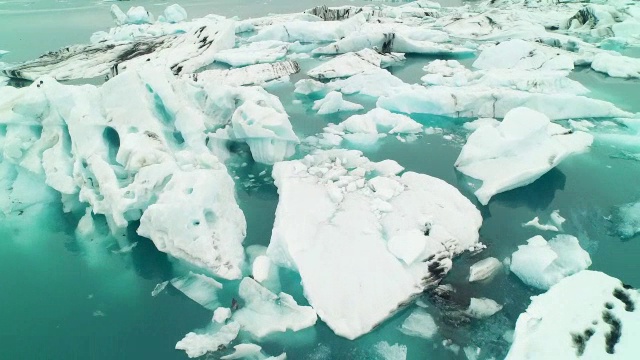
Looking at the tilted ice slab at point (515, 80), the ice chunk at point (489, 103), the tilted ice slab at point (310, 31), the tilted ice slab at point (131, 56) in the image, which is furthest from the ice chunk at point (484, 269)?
the tilted ice slab at point (310, 31)

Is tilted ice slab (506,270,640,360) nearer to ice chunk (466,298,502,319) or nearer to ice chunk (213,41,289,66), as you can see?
ice chunk (466,298,502,319)

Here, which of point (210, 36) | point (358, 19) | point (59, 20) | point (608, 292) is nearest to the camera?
point (608, 292)

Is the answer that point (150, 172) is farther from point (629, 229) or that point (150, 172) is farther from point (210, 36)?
point (210, 36)

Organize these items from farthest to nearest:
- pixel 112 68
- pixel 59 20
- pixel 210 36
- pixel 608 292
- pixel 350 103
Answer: pixel 59 20, pixel 210 36, pixel 112 68, pixel 350 103, pixel 608 292

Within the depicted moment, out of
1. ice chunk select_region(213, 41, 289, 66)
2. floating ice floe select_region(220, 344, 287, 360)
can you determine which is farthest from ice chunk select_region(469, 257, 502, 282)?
ice chunk select_region(213, 41, 289, 66)

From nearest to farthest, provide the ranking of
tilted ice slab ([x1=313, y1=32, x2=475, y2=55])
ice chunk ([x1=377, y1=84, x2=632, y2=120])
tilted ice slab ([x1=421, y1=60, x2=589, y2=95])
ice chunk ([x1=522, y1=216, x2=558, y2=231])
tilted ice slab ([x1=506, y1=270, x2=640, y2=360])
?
tilted ice slab ([x1=506, y1=270, x2=640, y2=360]) → ice chunk ([x1=522, y1=216, x2=558, y2=231]) → ice chunk ([x1=377, y1=84, x2=632, y2=120]) → tilted ice slab ([x1=421, y1=60, x2=589, y2=95]) → tilted ice slab ([x1=313, y1=32, x2=475, y2=55])

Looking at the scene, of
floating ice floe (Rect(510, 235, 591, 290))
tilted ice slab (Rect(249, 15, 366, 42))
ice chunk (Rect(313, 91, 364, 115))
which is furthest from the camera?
tilted ice slab (Rect(249, 15, 366, 42))

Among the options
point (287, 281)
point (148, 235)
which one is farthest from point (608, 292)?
point (148, 235)
